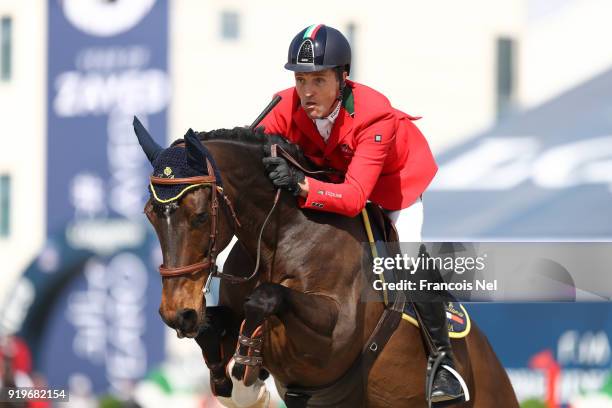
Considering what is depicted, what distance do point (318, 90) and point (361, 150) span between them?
317 millimetres

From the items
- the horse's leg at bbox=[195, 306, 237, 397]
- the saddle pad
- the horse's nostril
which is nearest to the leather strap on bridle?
the saddle pad

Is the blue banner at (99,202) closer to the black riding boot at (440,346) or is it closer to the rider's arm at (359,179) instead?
the black riding boot at (440,346)

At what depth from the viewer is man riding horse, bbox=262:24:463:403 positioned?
4.36m

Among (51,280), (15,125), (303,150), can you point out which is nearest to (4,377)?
(51,280)

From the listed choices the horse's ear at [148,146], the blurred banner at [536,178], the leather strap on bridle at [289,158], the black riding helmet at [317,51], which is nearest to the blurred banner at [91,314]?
the blurred banner at [536,178]

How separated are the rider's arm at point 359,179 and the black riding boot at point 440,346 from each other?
0.65 m

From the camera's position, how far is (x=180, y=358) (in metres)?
9.20

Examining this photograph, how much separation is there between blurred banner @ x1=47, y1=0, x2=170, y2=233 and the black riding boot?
5.09m

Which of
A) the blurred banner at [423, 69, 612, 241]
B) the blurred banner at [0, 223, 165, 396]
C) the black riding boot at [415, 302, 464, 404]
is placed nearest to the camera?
the black riding boot at [415, 302, 464, 404]

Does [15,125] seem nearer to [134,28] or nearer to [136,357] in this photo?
[134,28]

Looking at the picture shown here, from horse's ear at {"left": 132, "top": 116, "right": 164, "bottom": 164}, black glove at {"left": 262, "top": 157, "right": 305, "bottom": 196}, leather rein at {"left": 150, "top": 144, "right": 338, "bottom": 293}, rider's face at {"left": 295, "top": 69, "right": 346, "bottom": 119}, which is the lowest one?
leather rein at {"left": 150, "top": 144, "right": 338, "bottom": 293}

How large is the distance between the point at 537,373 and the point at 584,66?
2780mm

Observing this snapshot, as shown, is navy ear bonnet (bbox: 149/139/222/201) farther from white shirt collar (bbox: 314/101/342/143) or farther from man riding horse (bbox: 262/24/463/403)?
white shirt collar (bbox: 314/101/342/143)

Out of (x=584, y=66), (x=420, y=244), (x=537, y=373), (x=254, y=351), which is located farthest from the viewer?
(x=584, y=66)
